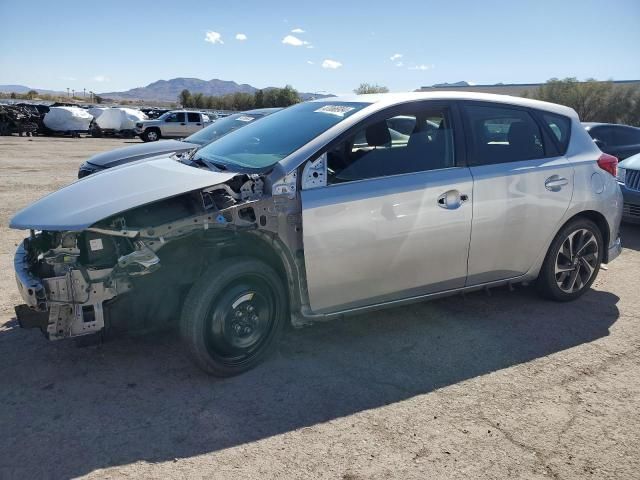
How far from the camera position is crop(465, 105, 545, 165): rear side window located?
4.19 metres

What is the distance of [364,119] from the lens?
12.4 feet

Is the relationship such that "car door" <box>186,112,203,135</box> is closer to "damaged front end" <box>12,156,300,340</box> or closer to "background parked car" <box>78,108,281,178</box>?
"background parked car" <box>78,108,281,178</box>

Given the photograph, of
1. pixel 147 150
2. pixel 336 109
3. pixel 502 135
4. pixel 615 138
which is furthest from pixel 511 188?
pixel 615 138

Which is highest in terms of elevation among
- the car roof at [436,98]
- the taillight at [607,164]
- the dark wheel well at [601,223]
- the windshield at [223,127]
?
the car roof at [436,98]

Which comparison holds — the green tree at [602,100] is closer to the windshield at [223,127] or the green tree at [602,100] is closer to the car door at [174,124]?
the car door at [174,124]

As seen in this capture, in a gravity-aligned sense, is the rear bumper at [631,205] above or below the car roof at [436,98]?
below

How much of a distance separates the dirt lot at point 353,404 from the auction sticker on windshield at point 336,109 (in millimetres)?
1709

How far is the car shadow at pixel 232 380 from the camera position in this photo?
113 inches

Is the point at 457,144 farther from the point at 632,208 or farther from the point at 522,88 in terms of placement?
the point at 522,88

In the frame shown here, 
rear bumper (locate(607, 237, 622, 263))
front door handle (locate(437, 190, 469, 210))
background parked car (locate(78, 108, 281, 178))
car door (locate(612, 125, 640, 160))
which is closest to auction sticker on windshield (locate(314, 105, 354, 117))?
front door handle (locate(437, 190, 469, 210))

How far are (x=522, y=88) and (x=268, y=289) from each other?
177 ft

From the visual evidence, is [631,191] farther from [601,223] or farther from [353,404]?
[353,404]

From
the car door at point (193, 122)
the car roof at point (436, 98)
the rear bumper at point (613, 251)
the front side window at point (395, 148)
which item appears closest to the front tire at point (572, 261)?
the rear bumper at point (613, 251)

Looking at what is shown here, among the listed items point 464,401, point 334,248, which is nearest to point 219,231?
point 334,248
